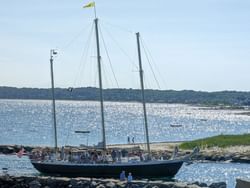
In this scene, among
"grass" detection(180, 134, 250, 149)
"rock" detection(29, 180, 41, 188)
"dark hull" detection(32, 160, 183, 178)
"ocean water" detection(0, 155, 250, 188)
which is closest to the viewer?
"rock" detection(29, 180, 41, 188)

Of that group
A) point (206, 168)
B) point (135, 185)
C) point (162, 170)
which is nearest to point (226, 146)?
point (206, 168)

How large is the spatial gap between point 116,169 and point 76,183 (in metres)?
7.98

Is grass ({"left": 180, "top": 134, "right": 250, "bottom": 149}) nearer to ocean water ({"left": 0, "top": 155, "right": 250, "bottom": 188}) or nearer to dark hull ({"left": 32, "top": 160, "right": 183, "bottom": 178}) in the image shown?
ocean water ({"left": 0, "top": 155, "right": 250, "bottom": 188})

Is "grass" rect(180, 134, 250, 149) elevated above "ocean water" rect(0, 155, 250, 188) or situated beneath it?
elevated above

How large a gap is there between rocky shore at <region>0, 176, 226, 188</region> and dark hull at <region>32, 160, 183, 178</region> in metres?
6.99

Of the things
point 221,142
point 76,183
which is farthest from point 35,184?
point 221,142

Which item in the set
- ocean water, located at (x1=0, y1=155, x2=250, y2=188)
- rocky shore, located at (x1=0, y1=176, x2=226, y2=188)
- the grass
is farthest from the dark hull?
the grass

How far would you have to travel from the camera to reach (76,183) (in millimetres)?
39875

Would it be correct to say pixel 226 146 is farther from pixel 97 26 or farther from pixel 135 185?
pixel 135 185

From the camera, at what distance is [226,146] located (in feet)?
250

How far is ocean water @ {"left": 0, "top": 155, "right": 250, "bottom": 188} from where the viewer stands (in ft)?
169

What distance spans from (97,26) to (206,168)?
18.0 meters

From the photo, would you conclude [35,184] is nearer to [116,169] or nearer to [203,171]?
[116,169]

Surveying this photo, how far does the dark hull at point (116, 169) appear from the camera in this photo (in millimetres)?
47562
